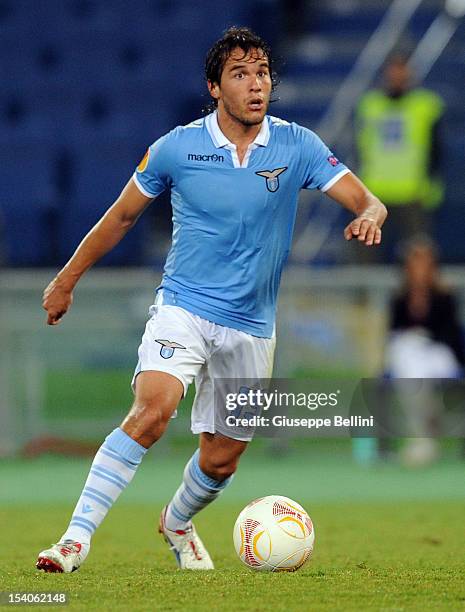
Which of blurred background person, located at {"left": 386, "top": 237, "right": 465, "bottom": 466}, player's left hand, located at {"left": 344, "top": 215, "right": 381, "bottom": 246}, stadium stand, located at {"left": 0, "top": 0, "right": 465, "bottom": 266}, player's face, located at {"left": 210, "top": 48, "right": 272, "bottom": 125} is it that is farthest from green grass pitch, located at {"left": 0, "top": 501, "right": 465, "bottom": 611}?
stadium stand, located at {"left": 0, "top": 0, "right": 465, "bottom": 266}

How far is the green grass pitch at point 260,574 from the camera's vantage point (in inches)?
185

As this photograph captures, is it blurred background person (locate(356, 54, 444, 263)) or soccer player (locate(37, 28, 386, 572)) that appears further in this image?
blurred background person (locate(356, 54, 444, 263))

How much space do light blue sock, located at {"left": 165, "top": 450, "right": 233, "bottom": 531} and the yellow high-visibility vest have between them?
23.7 feet

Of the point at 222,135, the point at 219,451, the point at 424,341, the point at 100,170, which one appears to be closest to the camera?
the point at 222,135

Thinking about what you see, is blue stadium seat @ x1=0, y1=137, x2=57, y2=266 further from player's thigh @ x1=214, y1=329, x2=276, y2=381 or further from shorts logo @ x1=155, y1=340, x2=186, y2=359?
shorts logo @ x1=155, y1=340, x2=186, y2=359

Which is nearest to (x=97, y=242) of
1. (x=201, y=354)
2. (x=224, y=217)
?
(x=224, y=217)

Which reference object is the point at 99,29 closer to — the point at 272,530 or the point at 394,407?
the point at 394,407

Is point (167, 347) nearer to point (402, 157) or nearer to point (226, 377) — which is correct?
point (226, 377)

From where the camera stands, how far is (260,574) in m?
5.40

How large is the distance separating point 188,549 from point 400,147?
25.2 feet

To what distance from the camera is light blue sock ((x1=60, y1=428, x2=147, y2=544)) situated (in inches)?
213

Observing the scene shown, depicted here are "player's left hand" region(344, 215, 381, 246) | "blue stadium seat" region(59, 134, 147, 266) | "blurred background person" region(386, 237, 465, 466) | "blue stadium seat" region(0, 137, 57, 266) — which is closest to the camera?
"player's left hand" region(344, 215, 381, 246)

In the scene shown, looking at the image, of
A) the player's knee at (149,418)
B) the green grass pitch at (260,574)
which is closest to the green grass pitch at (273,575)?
the green grass pitch at (260,574)

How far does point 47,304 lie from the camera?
588cm
